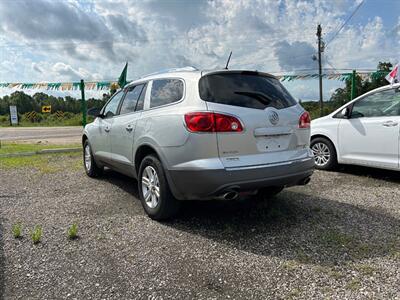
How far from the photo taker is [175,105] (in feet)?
13.1

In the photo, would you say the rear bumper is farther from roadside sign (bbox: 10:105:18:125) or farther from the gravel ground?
roadside sign (bbox: 10:105:18:125)

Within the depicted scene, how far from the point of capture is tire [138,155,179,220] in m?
4.04

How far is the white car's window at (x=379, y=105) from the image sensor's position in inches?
238

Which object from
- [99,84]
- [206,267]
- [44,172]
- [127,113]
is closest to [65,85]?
[99,84]

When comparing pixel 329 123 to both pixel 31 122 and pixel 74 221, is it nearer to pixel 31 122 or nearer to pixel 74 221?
pixel 74 221

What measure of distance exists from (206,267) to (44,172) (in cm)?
543

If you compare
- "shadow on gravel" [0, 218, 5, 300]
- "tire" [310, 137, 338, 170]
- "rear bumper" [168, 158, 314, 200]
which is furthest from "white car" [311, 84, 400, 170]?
"shadow on gravel" [0, 218, 5, 300]

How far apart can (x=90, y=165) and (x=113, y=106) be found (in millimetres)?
1534

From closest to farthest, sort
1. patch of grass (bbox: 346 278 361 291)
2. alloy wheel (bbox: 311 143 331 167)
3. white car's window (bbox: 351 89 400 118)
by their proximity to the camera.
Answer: patch of grass (bbox: 346 278 361 291) < white car's window (bbox: 351 89 400 118) < alloy wheel (bbox: 311 143 331 167)

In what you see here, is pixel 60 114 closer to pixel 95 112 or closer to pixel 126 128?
pixel 95 112

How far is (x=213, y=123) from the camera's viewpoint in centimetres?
357

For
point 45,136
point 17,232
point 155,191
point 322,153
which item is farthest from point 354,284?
point 45,136

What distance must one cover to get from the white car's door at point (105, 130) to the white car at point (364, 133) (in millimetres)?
3973

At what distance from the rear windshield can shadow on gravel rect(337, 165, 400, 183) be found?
3.38 metres
